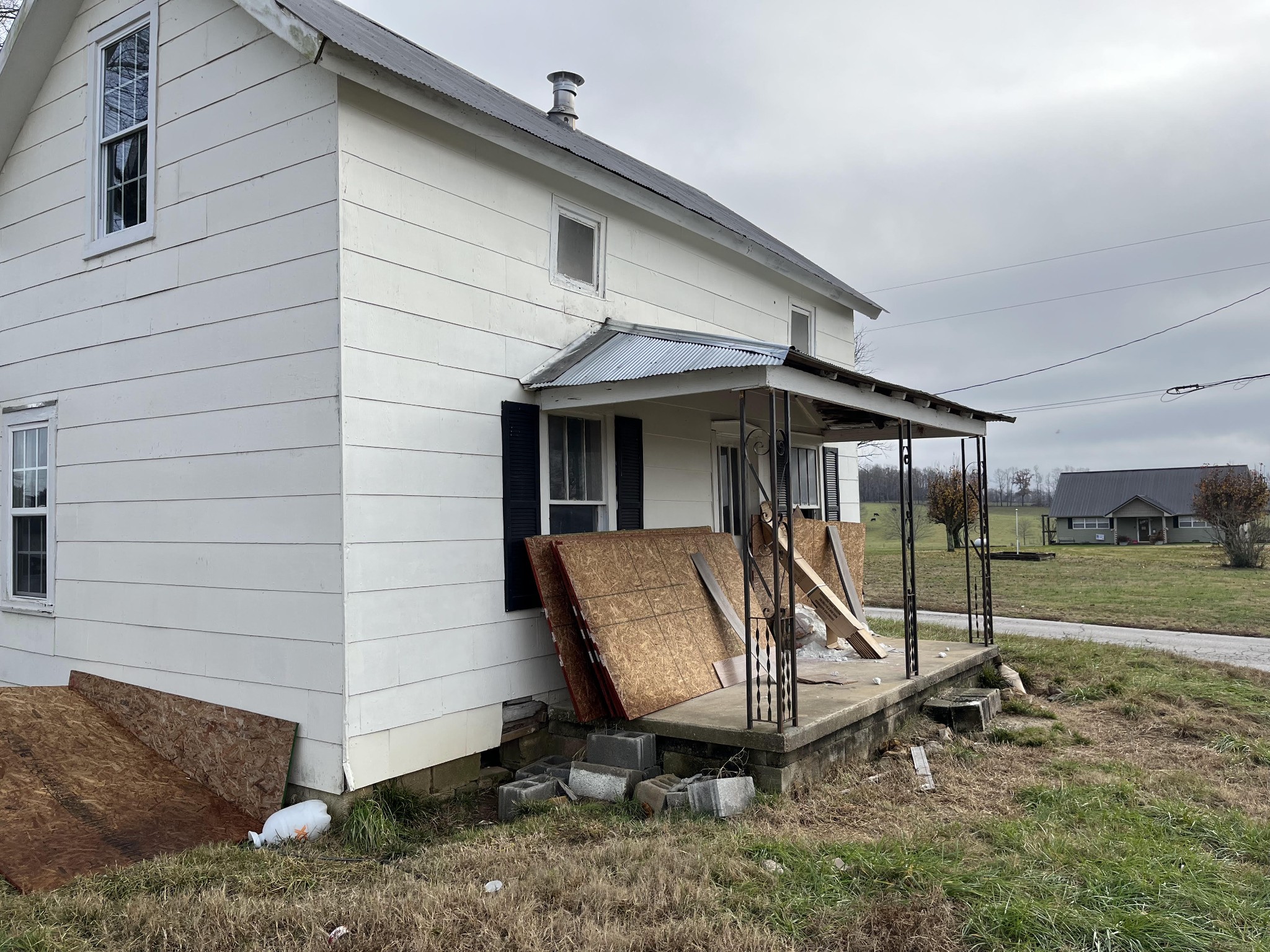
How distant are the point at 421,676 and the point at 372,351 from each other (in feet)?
7.25

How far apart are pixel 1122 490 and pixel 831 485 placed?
57070 mm

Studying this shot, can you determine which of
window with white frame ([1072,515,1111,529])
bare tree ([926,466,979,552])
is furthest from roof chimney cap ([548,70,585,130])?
window with white frame ([1072,515,1111,529])

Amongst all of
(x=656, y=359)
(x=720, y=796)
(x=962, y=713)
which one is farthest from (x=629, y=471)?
(x=962, y=713)

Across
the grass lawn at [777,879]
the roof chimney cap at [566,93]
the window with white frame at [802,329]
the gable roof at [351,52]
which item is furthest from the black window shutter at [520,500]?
the roof chimney cap at [566,93]

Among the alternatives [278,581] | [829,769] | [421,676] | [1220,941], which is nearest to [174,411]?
[278,581]

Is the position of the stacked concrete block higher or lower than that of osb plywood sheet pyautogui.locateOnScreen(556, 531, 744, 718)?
lower

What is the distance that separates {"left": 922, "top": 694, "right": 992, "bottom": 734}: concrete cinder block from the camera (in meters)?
7.93

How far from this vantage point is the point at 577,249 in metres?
7.96

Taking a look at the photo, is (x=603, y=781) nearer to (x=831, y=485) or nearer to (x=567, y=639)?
(x=567, y=639)

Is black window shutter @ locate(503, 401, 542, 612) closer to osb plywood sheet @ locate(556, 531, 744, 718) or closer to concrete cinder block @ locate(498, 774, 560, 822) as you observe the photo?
osb plywood sheet @ locate(556, 531, 744, 718)

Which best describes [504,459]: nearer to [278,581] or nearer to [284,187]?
[278,581]

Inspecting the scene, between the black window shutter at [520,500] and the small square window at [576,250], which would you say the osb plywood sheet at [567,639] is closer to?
the black window shutter at [520,500]

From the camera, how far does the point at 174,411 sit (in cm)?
670

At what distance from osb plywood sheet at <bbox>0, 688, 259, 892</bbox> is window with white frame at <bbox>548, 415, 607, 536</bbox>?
321 centimetres
